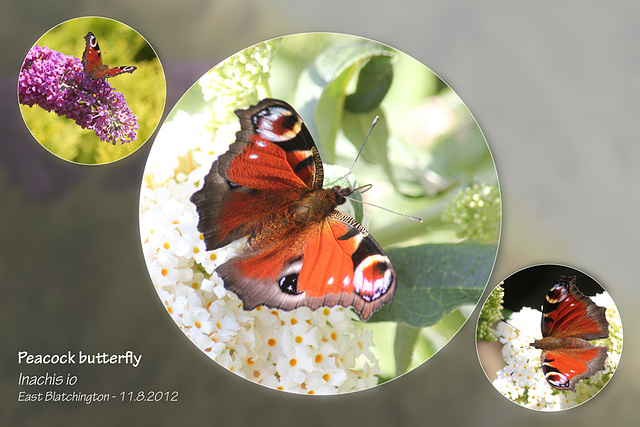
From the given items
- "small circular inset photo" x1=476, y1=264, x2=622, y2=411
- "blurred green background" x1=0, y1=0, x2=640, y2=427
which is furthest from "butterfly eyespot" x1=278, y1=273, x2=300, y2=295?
"small circular inset photo" x1=476, y1=264, x2=622, y2=411

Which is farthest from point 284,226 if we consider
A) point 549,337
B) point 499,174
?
point 549,337

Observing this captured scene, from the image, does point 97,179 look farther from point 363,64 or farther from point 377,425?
point 377,425

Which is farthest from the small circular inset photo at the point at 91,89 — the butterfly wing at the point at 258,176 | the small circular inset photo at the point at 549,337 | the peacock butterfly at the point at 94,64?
the small circular inset photo at the point at 549,337

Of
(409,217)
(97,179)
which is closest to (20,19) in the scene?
(97,179)

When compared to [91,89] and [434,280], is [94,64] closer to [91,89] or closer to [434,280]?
[91,89]

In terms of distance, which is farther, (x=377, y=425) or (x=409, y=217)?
(x=377, y=425)

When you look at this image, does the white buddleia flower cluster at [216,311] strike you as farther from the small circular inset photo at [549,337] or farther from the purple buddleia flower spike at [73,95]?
the small circular inset photo at [549,337]
